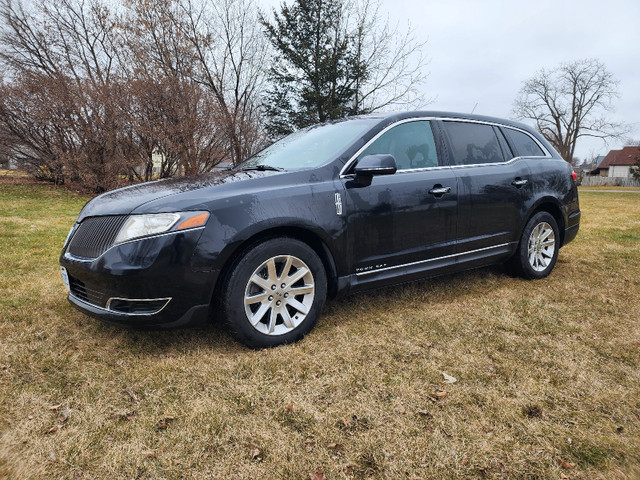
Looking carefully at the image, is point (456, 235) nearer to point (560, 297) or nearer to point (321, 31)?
point (560, 297)

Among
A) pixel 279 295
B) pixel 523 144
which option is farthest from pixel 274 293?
pixel 523 144

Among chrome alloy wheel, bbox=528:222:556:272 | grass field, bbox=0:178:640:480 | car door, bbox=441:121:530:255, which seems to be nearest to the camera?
grass field, bbox=0:178:640:480

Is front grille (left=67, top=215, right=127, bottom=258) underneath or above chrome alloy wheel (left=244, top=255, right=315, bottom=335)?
above

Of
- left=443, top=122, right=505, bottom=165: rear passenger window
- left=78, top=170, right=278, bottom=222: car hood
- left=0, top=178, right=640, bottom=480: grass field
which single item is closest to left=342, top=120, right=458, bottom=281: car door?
left=443, top=122, right=505, bottom=165: rear passenger window

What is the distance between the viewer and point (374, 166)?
283 cm

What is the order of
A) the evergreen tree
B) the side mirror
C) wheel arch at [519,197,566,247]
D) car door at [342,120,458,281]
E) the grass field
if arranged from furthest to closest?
the evergreen tree → wheel arch at [519,197,566,247] → car door at [342,120,458,281] → the side mirror → the grass field

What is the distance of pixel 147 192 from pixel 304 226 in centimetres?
110

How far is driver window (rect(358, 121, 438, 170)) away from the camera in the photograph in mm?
3205

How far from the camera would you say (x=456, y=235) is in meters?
3.53

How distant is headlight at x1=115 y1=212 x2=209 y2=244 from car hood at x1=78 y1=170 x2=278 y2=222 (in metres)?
0.12

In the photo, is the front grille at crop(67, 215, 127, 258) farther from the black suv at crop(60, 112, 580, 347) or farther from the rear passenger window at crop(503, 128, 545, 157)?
the rear passenger window at crop(503, 128, 545, 157)

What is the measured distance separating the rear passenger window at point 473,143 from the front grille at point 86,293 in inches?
116

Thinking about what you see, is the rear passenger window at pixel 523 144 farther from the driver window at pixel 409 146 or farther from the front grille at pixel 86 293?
the front grille at pixel 86 293

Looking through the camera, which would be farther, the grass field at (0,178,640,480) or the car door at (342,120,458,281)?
the car door at (342,120,458,281)
